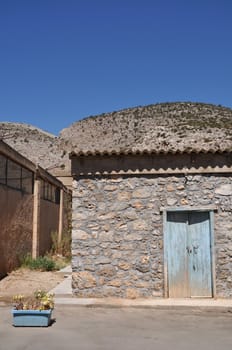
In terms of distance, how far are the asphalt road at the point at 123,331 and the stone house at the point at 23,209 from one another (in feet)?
14.8

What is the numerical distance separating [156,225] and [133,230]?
51 centimetres

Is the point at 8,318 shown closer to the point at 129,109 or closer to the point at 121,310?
the point at 121,310

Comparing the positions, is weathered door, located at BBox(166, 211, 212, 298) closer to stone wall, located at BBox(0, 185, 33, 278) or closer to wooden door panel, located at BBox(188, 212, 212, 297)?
wooden door panel, located at BBox(188, 212, 212, 297)

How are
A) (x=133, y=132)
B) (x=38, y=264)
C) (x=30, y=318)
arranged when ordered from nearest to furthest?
(x=30, y=318)
(x=38, y=264)
(x=133, y=132)

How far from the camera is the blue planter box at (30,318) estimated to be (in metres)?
7.23

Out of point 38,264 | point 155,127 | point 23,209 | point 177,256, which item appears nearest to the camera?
point 177,256

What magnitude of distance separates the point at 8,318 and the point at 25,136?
44766mm

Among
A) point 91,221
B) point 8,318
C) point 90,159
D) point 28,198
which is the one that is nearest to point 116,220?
point 91,221

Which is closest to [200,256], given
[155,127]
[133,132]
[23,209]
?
[23,209]

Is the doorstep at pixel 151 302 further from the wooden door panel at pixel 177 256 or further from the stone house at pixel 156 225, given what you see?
the wooden door panel at pixel 177 256

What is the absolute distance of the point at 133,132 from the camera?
57.6 m

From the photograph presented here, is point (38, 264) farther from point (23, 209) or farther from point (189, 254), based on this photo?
point (189, 254)

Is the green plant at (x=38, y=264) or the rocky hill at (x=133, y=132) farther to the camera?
the rocky hill at (x=133, y=132)

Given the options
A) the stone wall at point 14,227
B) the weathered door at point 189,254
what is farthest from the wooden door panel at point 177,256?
the stone wall at point 14,227
